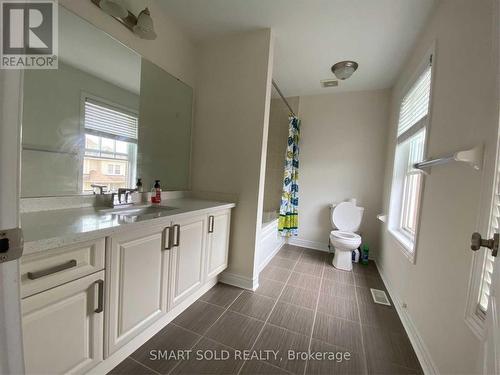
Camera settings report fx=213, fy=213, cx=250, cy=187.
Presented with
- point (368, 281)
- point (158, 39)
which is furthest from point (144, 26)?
point (368, 281)

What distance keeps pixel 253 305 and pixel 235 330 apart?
0.34 m

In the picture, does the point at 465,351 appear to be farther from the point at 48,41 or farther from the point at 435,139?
the point at 48,41

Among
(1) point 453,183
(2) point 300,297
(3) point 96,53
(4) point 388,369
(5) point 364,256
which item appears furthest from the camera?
(5) point 364,256

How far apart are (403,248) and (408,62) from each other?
76.8 inches

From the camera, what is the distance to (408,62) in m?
2.29

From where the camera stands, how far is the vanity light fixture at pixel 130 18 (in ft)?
4.54

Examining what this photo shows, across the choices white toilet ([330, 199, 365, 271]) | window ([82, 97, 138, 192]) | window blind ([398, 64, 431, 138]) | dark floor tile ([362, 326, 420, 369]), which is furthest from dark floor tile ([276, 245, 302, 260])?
window ([82, 97, 138, 192])

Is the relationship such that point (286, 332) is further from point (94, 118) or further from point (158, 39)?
point (158, 39)

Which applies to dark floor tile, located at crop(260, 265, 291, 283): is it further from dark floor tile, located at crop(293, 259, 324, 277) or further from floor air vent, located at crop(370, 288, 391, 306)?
floor air vent, located at crop(370, 288, 391, 306)

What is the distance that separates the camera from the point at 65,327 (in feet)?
2.96

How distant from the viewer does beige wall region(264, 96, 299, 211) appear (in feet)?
12.0

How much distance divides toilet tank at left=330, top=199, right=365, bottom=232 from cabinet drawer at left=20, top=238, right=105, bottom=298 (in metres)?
2.87


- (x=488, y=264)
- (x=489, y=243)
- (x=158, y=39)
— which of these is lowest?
A: (x=488, y=264)

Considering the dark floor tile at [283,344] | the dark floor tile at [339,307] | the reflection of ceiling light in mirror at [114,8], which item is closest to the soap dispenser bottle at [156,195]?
the reflection of ceiling light in mirror at [114,8]
